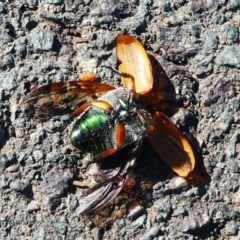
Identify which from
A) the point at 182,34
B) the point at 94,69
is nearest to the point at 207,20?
the point at 182,34

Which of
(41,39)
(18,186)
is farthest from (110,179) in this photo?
(41,39)

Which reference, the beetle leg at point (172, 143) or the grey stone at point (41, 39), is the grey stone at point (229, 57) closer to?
the beetle leg at point (172, 143)

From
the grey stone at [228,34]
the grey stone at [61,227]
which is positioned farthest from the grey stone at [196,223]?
the grey stone at [228,34]

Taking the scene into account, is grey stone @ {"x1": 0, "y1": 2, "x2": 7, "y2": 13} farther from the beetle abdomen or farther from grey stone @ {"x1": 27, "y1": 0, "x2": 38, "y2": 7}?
the beetle abdomen

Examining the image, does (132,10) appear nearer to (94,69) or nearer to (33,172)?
(94,69)

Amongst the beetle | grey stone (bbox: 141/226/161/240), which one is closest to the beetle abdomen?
the beetle

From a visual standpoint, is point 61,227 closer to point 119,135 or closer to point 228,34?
point 119,135
